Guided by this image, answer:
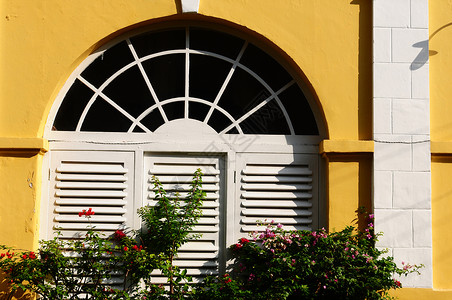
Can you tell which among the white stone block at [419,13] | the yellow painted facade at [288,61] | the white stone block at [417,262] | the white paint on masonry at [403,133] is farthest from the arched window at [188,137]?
the white stone block at [419,13]

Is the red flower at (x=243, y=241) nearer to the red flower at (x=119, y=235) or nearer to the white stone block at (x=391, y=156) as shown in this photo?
the red flower at (x=119, y=235)

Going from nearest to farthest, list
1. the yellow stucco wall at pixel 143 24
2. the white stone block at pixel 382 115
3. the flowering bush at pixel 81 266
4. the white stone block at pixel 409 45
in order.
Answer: the flowering bush at pixel 81 266
the yellow stucco wall at pixel 143 24
the white stone block at pixel 382 115
the white stone block at pixel 409 45

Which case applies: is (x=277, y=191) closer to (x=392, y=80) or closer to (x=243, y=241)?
(x=243, y=241)

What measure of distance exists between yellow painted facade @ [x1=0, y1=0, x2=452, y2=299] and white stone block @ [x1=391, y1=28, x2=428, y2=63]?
0.14 m

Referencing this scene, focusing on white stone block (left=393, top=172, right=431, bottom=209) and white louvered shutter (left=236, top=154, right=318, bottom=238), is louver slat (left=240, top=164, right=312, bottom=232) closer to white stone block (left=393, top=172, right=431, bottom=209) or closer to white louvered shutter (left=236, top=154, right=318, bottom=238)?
white louvered shutter (left=236, top=154, right=318, bottom=238)

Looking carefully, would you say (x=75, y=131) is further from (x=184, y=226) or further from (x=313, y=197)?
(x=313, y=197)

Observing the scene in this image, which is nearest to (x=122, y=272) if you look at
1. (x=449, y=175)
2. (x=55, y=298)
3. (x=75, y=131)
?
(x=55, y=298)

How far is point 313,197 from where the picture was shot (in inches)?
298

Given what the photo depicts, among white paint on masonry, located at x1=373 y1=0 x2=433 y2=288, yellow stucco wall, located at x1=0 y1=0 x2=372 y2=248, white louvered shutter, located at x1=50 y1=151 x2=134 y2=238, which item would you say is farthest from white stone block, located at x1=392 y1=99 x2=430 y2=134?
white louvered shutter, located at x1=50 y1=151 x2=134 y2=238

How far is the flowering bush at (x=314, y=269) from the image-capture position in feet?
22.5

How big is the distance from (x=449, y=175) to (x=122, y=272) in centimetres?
383

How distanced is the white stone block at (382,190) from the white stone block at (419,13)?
5.82 ft

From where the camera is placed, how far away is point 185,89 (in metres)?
7.61

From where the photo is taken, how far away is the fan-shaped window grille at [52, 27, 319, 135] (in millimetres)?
7551
